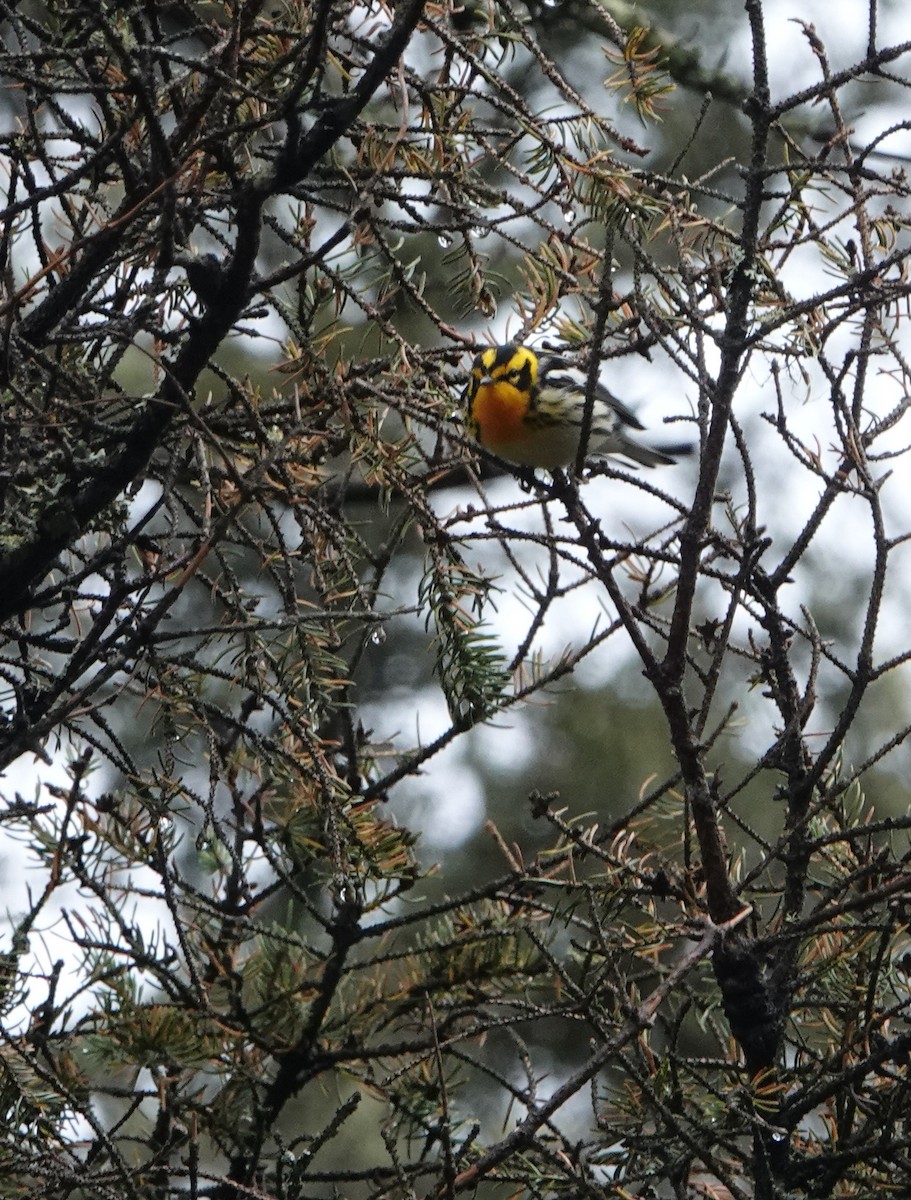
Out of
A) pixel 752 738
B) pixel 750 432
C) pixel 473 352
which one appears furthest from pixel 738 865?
pixel 750 432

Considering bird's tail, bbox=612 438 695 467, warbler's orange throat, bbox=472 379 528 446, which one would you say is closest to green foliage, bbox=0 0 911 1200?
warbler's orange throat, bbox=472 379 528 446

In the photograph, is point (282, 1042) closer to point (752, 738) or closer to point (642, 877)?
point (642, 877)

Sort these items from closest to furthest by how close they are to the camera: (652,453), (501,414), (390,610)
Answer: (390,610), (501,414), (652,453)

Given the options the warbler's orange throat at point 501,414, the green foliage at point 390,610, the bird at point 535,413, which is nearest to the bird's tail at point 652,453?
the bird at point 535,413

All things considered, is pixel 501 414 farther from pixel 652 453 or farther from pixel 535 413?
pixel 652 453

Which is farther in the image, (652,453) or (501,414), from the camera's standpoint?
(652,453)

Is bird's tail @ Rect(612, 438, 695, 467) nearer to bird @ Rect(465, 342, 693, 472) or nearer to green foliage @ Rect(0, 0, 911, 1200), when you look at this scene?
bird @ Rect(465, 342, 693, 472)

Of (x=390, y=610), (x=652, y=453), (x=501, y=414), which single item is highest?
(x=652, y=453)

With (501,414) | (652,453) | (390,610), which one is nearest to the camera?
(390,610)

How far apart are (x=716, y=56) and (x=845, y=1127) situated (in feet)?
13.4

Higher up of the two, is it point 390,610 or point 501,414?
point 501,414

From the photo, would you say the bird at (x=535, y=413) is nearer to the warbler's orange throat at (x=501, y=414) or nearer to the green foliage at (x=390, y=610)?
the warbler's orange throat at (x=501, y=414)

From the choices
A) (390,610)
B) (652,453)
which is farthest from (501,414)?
(390,610)

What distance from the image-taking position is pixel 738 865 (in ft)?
6.66
